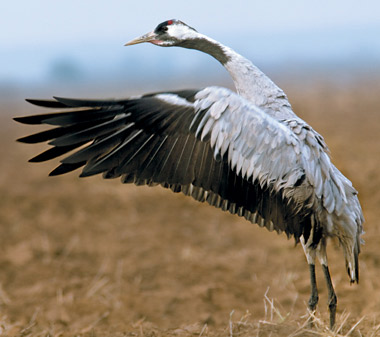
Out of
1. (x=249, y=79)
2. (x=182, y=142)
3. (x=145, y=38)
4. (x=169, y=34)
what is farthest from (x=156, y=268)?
(x=182, y=142)

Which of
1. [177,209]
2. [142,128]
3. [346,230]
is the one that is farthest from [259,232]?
[142,128]

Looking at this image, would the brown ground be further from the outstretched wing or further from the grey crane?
the outstretched wing

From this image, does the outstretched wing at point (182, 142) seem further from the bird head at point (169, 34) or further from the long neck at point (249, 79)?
the bird head at point (169, 34)

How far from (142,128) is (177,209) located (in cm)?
708

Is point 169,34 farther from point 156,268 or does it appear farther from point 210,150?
point 156,268

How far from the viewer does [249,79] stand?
6.04 meters

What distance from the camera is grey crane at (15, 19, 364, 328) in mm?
5066

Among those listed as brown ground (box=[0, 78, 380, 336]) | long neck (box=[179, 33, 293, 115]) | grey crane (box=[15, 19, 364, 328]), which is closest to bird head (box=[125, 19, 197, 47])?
long neck (box=[179, 33, 293, 115])

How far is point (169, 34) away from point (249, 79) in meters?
0.98

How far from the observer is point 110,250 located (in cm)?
1024

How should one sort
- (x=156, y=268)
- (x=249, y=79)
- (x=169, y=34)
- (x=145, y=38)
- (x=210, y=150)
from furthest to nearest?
(x=156, y=268) < (x=145, y=38) < (x=169, y=34) < (x=249, y=79) < (x=210, y=150)

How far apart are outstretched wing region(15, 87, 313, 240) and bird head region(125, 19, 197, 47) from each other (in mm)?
1374

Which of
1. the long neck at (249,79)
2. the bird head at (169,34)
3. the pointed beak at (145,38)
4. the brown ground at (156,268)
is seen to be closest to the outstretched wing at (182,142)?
the long neck at (249,79)

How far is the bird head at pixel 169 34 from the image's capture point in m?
6.42
